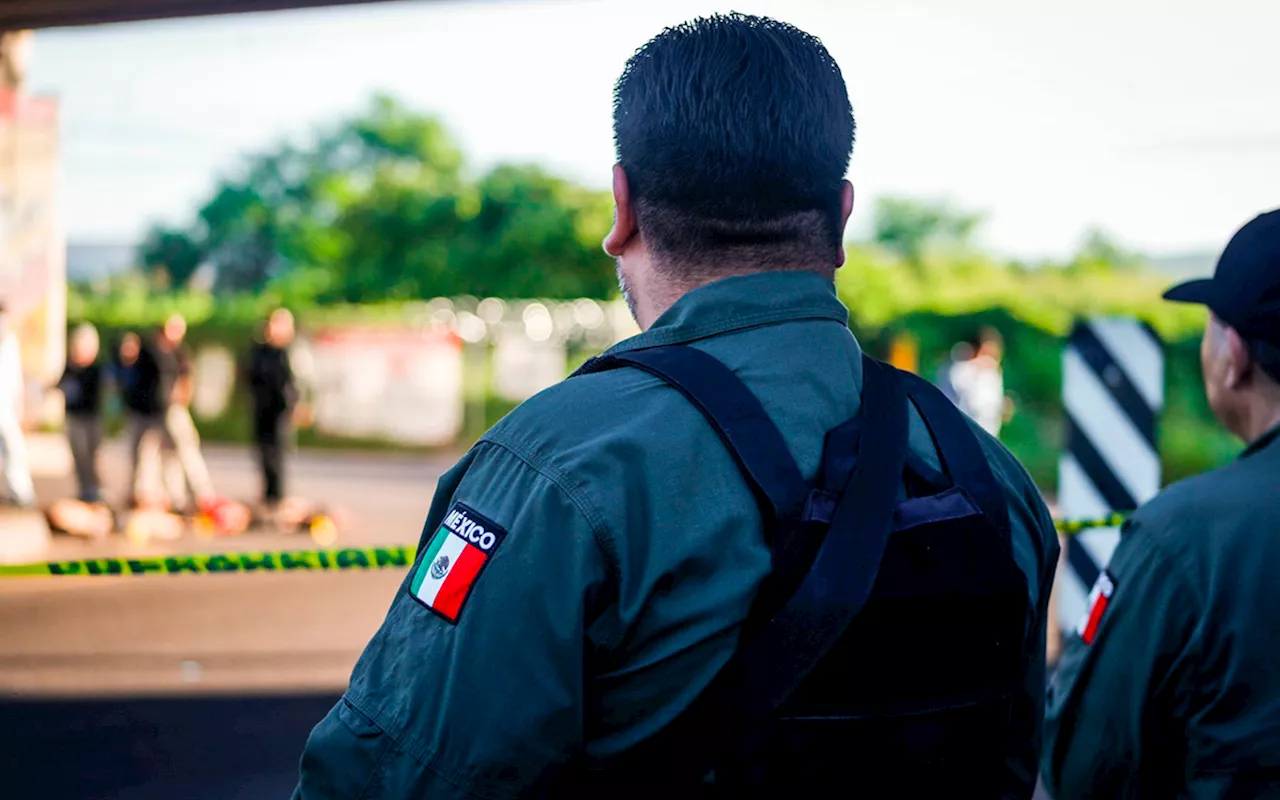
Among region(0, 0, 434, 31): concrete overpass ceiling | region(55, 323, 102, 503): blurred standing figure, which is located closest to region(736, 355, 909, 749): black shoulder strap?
region(0, 0, 434, 31): concrete overpass ceiling

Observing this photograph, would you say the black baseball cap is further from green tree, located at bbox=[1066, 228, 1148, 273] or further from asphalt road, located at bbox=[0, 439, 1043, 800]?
green tree, located at bbox=[1066, 228, 1148, 273]

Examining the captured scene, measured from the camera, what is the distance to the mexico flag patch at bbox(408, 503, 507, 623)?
1.20m

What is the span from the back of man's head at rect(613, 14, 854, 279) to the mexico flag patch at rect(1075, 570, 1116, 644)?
87 centimetres

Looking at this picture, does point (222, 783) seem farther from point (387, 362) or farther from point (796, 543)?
point (387, 362)

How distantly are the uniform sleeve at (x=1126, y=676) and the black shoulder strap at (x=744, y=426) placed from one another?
2.78 ft

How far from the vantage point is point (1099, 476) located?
5242 mm

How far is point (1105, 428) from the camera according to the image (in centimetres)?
521

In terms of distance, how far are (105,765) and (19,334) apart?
16.6m

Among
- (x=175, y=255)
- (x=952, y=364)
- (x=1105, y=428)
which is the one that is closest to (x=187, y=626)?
(x=1105, y=428)

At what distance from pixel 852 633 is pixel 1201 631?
2.61ft

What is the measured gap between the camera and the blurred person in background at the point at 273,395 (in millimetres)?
11758

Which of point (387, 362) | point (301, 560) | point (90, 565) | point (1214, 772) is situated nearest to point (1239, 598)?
point (1214, 772)

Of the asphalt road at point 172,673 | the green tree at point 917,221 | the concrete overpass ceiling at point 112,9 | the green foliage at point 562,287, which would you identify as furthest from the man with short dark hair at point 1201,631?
the green tree at point 917,221

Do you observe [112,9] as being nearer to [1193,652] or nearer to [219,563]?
[219,563]
